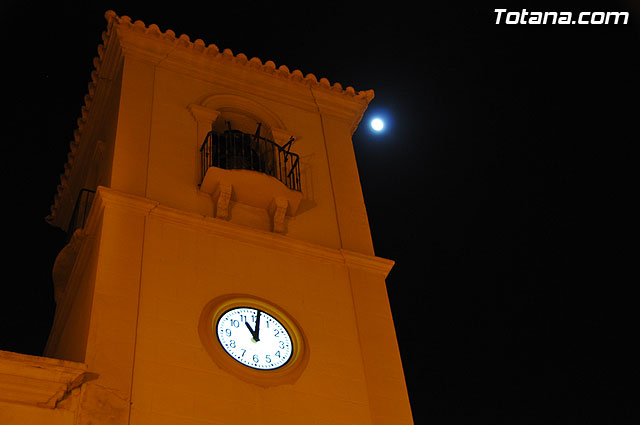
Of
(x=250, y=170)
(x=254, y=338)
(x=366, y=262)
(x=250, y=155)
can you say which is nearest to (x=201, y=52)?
(x=250, y=155)

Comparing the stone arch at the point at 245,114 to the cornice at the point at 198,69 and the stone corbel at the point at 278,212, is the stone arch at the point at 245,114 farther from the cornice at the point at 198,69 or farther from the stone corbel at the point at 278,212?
the stone corbel at the point at 278,212

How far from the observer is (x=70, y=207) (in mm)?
17797

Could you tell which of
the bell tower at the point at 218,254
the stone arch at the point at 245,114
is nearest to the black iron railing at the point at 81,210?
the bell tower at the point at 218,254

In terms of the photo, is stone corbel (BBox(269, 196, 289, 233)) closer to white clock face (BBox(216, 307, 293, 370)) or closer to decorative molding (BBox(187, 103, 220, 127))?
white clock face (BBox(216, 307, 293, 370))

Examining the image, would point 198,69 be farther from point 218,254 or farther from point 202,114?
point 218,254

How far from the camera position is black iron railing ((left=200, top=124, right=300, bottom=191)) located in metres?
14.1

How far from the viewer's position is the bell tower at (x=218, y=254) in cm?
1064

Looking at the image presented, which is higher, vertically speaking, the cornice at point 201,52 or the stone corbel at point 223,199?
the cornice at point 201,52

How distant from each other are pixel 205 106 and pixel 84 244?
3.63 meters

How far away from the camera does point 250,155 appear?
1484 cm

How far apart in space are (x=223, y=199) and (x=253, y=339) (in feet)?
8.63

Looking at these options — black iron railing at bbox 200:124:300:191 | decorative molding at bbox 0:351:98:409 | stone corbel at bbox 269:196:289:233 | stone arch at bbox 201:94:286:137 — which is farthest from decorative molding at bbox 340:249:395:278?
decorative molding at bbox 0:351:98:409

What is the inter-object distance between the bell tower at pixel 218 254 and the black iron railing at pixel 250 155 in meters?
0.04

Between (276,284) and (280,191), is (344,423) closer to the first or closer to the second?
(276,284)
